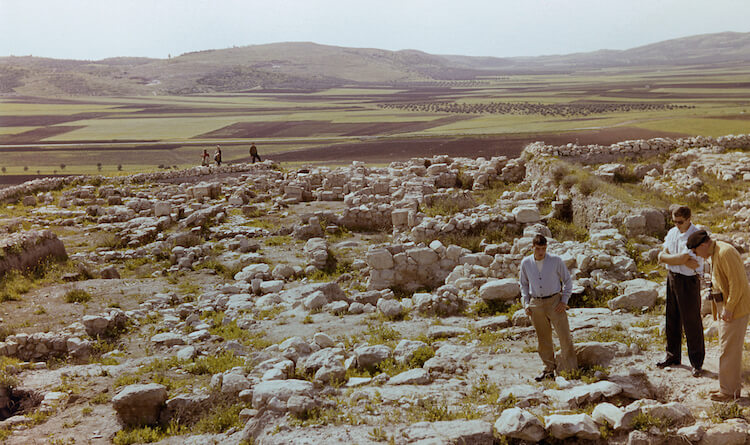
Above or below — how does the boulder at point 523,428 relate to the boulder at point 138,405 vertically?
above

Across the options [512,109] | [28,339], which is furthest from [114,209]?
[512,109]

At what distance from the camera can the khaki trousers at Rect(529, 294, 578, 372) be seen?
6.86 metres

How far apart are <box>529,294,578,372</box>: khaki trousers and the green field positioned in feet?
124

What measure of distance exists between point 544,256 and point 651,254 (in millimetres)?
6140

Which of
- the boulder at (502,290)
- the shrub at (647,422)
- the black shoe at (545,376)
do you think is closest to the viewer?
the shrub at (647,422)

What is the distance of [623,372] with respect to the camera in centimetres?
674

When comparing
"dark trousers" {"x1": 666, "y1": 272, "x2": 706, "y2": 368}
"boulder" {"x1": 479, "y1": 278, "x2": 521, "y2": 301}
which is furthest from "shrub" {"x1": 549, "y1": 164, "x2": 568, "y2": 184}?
"dark trousers" {"x1": 666, "y1": 272, "x2": 706, "y2": 368}

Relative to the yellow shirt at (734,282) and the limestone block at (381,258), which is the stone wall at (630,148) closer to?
the limestone block at (381,258)

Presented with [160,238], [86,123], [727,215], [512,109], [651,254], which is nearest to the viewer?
[651,254]

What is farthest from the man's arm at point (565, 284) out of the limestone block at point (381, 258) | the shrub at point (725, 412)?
the limestone block at point (381, 258)

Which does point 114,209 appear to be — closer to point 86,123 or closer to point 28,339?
point 28,339

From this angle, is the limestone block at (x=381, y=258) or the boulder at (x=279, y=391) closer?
the boulder at (x=279, y=391)

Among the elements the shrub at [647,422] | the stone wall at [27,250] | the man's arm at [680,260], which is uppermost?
the man's arm at [680,260]

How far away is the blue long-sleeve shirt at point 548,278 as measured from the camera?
22.5ft
